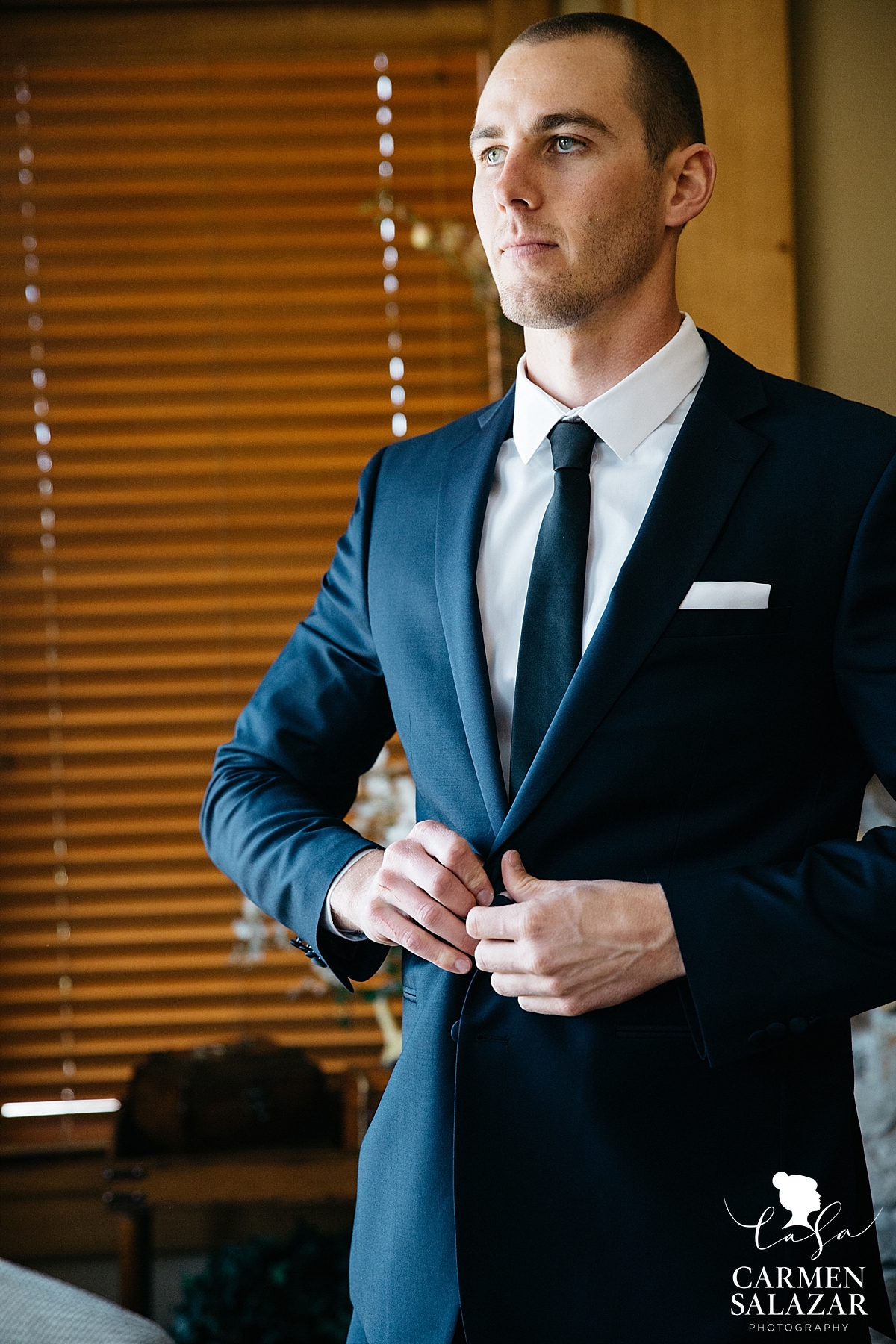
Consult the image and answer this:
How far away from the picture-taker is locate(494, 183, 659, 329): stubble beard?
108cm

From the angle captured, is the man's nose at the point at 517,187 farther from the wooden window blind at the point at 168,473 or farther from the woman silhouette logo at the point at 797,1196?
the wooden window blind at the point at 168,473

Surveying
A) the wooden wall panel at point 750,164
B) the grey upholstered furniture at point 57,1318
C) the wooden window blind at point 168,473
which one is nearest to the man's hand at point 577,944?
the grey upholstered furniture at point 57,1318

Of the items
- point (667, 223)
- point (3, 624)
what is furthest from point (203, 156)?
point (667, 223)

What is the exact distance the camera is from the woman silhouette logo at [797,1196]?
3.20ft

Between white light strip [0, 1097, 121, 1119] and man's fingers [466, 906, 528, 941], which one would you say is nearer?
man's fingers [466, 906, 528, 941]

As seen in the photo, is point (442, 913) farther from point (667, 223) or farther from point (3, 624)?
point (3, 624)

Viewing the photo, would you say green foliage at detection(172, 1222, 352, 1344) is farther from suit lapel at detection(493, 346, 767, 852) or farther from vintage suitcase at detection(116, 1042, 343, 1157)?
suit lapel at detection(493, 346, 767, 852)

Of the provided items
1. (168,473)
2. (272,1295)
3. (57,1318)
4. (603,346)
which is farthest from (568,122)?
(272,1295)

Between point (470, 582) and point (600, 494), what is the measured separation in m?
0.15

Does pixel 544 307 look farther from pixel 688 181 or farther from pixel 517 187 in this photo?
pixel 688 181

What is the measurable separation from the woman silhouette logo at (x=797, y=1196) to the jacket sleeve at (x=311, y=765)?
0.40 m

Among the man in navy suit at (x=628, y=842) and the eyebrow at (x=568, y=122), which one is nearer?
the man in navy suit at (x=628, y=842)

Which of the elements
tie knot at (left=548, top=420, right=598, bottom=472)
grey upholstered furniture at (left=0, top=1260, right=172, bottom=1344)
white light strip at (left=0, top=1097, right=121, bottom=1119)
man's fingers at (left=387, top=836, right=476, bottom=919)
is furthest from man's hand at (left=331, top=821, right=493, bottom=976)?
white light strip at (left=0, top=1097, right=121, bottom=1119)

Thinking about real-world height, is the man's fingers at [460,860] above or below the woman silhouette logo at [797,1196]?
above
